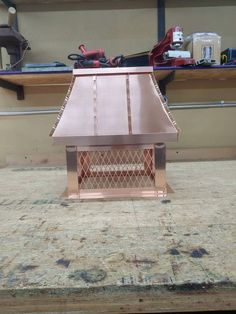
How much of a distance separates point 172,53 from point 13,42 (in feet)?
3.45

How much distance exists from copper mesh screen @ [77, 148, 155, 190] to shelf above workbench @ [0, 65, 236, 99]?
0.69 m

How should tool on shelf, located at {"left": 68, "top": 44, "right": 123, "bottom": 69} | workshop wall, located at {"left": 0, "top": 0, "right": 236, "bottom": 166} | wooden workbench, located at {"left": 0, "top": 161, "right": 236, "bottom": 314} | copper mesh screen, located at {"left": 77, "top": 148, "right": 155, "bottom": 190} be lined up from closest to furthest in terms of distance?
wooden workbench, located at {"left": 0, "top": 161, "right": 236, "bottom": 314}, copper mesh screen, located at {"left": 77, "top": 148, "right": 155, "bottom": 190}, tool on shelf, located at {"left": 68, "top": 44, "right": 123, "bottom": 69}, workshop wall, located at {"left": 0, "top": 0, "right": 236, "bottom": 166}

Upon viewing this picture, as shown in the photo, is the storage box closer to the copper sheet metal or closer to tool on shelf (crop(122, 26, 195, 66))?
tool on shelf (crop(122, 26, 195, 66))

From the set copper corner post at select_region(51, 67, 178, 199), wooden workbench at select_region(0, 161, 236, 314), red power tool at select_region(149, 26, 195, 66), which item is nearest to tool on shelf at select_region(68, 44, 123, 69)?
red power tool at select_region(149, 26, 195, 66)

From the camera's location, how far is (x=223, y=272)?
0.43 metres

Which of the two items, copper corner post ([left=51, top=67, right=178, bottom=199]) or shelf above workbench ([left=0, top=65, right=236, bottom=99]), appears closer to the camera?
copper corner post ([left=51, top=67, right=178, bottom=199])

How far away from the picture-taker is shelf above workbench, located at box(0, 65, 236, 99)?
1.56m

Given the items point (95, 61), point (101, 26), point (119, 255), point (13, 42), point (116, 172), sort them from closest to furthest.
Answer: point (119, 255) < point (116, 172) < point (95, 61) < point (13, 42) < point (101, 26)

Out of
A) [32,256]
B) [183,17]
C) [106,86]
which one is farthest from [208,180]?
[183,17]

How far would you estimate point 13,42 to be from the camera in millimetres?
1680

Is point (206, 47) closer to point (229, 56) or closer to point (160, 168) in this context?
point (229, 56)

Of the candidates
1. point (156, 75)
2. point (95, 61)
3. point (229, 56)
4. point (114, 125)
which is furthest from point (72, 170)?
point (229, 56)

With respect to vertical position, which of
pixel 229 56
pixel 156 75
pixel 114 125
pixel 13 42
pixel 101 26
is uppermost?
pixel 101 26

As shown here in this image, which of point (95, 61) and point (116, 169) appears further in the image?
point (95, 61)
